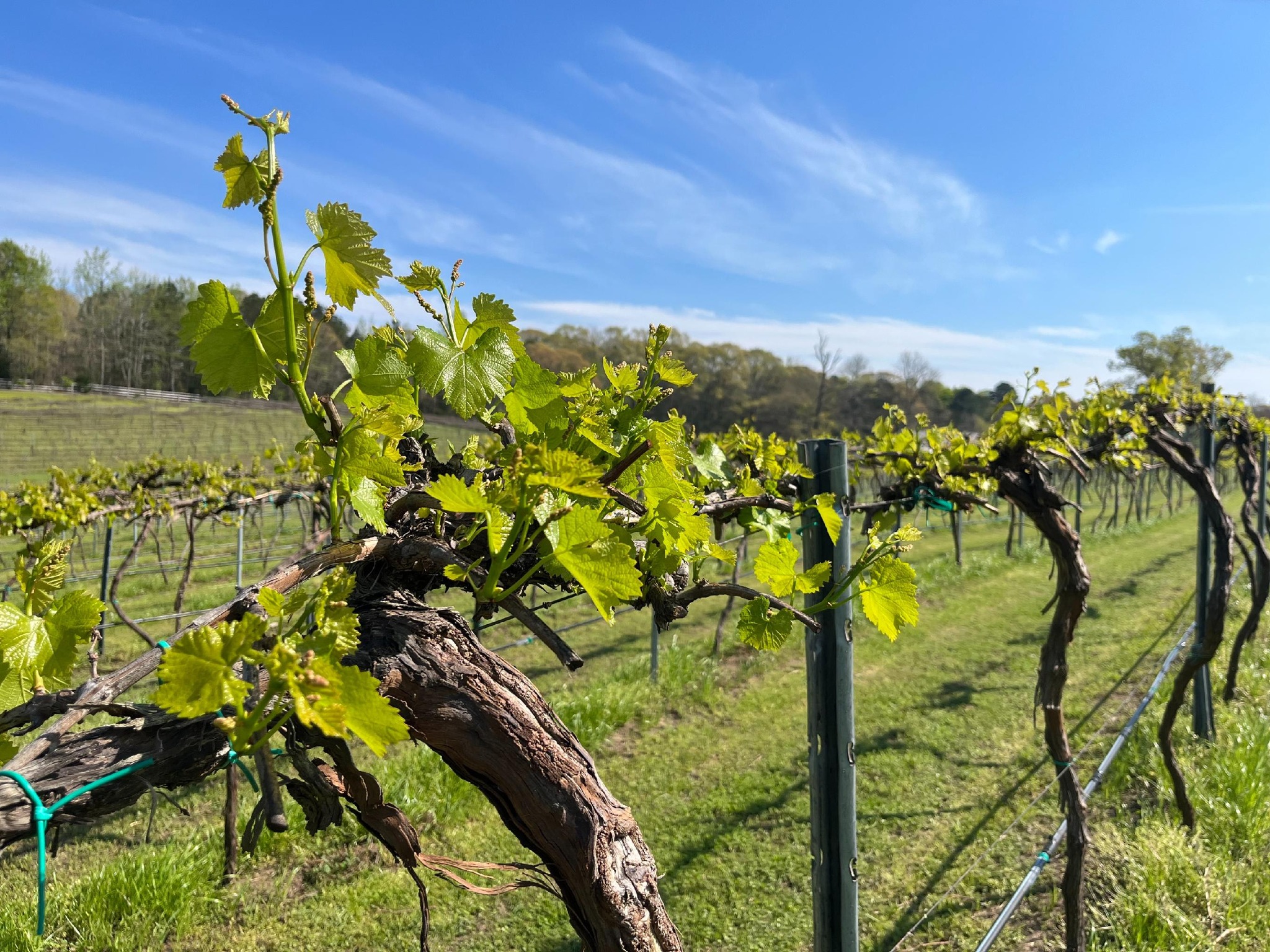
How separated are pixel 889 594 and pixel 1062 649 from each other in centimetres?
212

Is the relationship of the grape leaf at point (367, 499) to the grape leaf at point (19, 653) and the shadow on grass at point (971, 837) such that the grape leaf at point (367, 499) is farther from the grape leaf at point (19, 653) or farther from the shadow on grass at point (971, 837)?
the shadow on grass at point (971, 837)

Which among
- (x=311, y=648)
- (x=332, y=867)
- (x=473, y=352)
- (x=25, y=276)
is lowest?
(x=332, y=867)

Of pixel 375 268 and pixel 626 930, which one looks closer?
pixel 375 268

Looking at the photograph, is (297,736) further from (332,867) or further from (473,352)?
(332,867)

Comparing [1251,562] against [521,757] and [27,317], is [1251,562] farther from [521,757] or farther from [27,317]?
[27,317]

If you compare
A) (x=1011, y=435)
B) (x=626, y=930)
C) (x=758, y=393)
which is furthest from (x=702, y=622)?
(x=758, y=393)

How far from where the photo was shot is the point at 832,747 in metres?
1.79

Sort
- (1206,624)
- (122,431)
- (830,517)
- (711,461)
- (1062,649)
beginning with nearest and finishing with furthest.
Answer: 1. (830,517)
2. (711,461)
3. (1062,649)
4. (1206,624)
5. (122,431)

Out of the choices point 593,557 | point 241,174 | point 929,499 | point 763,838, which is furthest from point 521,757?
point 763,838

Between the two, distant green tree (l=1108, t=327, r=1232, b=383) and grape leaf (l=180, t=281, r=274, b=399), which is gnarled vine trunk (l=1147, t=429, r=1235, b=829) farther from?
distant green tree (l=1108, t=327, r=1232, b=383)

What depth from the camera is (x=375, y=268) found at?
0.62 metres

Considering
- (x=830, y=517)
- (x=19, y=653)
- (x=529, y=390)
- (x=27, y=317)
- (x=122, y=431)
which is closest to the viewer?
(x=19, y=653)

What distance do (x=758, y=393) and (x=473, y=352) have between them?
2999cm

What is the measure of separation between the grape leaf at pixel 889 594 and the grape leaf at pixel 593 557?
51 cm
